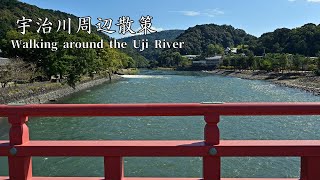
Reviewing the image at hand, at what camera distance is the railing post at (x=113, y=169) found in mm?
3275

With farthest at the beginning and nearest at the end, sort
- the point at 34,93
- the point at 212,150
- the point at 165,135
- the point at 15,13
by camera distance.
Result: 1. the point at 15,13
2. the point at 34,93
3. the point at 165,135
4. the point at 212,150

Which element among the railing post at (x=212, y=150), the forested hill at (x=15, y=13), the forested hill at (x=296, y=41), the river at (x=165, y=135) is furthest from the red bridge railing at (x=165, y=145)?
the forested hill at (x=296, y=41)

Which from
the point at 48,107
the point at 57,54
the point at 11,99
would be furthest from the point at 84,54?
the point at 48,107

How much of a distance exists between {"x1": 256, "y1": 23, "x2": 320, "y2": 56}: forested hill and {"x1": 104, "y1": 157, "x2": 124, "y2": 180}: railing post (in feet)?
356

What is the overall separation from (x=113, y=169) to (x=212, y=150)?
99 centimetres

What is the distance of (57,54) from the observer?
38344 millimetres

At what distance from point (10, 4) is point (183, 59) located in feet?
249

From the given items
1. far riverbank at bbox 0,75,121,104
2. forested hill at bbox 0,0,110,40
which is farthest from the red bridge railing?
forested hill at bbox 0,0,110,40

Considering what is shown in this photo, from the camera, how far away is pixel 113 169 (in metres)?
3.30

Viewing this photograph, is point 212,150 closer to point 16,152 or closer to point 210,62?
point 16,152

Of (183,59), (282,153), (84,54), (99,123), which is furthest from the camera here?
(183,59)

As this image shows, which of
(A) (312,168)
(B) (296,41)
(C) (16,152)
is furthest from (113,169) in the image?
(B) (296,41)

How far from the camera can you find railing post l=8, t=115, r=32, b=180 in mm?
3201

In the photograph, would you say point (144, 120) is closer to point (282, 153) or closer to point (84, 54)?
point (282, 153)
